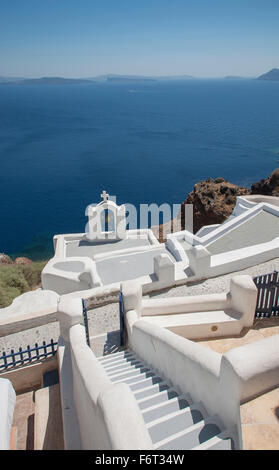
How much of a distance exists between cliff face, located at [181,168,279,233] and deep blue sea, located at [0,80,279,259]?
696 inches

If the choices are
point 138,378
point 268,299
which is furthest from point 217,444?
point 268,299

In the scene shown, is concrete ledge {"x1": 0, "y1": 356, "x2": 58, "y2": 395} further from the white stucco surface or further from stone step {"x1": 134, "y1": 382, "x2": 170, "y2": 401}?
stone step {"x1": 134, "y1": 382, "x2": 170, "y2": 401}

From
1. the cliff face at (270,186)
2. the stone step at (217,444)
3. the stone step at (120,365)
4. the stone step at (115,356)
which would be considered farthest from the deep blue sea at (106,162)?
the stone step at (217,444)

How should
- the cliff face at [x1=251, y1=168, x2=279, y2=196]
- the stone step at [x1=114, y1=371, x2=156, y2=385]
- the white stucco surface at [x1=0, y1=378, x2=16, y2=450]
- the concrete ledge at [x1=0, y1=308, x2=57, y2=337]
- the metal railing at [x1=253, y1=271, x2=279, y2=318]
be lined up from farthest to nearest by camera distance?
the cliff face at [x1=251, y1=168, x2=279, y2=196], the concrete ledge at [x1=0, y1=308, x2=57, y2=337], the metal railing at [x1=253, y1=271, x2=279, y2=318], the stone step at [x1=114, y1=371, x2=156, y2=385], the white stucco surface at [x1=0, y1=378, x2=16, y2=450]

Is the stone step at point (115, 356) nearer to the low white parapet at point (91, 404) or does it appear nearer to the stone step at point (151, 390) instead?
the low white parapet at point (91, 404)

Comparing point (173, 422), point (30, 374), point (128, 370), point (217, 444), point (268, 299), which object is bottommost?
point (30, 374)

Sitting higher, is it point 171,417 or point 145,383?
point 171,417

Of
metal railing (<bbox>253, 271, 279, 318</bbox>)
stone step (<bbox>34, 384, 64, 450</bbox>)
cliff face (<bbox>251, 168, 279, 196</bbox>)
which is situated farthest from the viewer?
cliff face (<bbox>251, 168, 279, 196</bbox>)

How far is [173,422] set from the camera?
4180 mm

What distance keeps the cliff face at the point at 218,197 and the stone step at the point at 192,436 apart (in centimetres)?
2650

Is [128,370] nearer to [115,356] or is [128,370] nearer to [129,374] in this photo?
[129,374]

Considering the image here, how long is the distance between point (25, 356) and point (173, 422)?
4954mm

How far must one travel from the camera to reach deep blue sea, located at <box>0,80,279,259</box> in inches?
1932

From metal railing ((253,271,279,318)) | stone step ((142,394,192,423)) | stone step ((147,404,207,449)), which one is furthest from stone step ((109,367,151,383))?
A: metal railing ((253,271,279,318))
